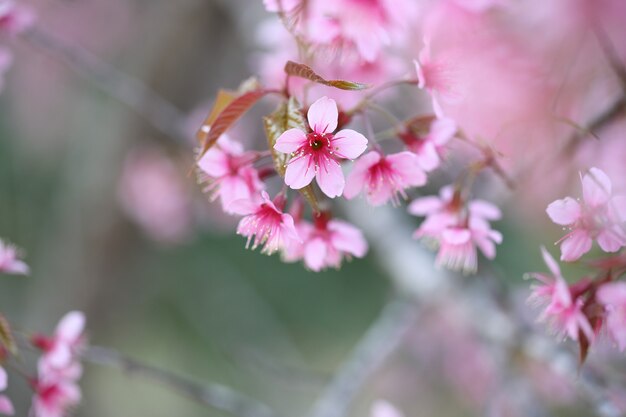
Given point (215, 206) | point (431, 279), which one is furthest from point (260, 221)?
point (215, 206)

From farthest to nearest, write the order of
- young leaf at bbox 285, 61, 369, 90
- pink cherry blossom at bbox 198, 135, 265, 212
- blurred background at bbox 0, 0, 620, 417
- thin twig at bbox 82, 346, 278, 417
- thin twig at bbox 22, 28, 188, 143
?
blurred background at bbox 0, 0, 620, 417 < thin twig at bbox 22, 28, 188, 143 < thin twig at bbox 82, 346, 278, 417 < pink cherry blossom at bbox 198, 135, 265, 212 < young leaf at bbox 285, 61, 369, 90

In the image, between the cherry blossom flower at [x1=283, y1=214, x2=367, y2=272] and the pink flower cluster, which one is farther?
the pink flower cluster

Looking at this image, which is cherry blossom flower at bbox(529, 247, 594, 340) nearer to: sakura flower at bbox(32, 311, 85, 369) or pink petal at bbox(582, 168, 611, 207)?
pink petal at bbox(582, 168, 611, 207)

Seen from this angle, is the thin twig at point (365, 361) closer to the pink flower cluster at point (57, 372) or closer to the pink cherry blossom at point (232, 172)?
the pink flower cluster at point (57, 372)

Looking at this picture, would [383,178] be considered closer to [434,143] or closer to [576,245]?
[434,143]

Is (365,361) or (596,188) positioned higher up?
(596,188)

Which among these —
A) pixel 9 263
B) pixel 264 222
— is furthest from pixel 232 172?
pixel 9 263

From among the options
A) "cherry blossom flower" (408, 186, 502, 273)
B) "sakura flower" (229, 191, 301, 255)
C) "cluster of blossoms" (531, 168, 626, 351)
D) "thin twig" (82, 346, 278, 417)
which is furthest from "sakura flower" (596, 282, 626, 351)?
"thin twig" (82, 346, 278, 417)

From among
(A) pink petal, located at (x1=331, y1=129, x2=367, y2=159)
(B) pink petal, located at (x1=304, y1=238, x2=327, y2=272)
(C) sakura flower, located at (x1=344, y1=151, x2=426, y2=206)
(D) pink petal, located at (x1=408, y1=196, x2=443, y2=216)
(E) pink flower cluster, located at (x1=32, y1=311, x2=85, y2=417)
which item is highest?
(D) pink petal, located at (x1=408, y1=196, x2=443, y2=216)
